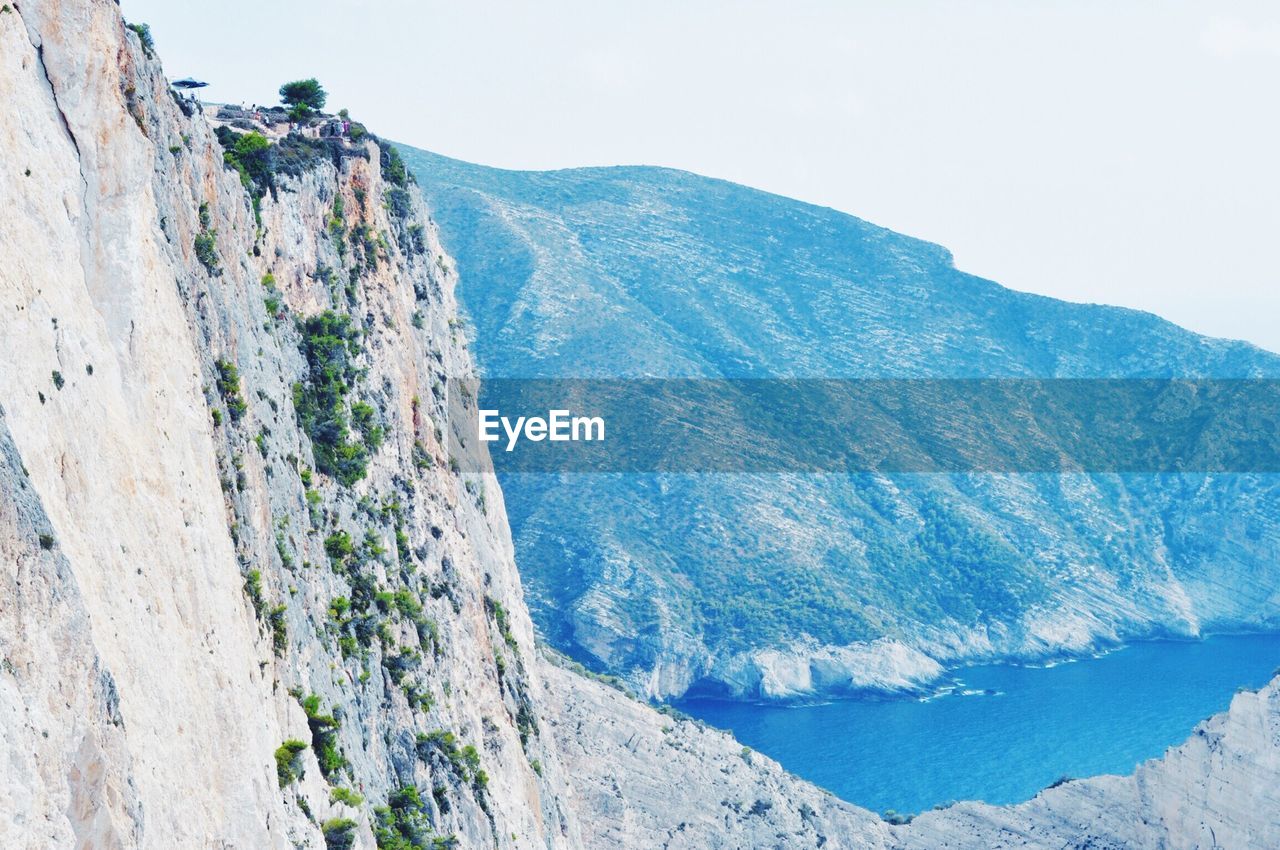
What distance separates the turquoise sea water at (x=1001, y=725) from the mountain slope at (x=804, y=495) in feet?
16.8

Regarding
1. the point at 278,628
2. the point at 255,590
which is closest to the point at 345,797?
the point at 278,628

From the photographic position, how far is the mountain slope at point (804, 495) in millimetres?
136375

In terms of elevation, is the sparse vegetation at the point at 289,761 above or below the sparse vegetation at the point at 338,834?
above

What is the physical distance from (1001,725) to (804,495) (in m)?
34.6

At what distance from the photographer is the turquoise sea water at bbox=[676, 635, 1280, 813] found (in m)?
108

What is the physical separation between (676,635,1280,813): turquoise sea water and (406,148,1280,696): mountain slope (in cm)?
512

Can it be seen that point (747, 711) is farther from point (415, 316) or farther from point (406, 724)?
point (406, 724)

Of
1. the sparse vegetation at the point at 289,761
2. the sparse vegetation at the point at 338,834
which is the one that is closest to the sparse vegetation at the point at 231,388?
the sparse vegetation at the point at 289,761

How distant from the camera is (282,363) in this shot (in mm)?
34469

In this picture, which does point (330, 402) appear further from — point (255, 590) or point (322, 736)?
point (255, 590)

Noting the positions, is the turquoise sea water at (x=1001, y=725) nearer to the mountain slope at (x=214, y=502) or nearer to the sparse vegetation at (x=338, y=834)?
the mountain slope at (x=214, y=502)

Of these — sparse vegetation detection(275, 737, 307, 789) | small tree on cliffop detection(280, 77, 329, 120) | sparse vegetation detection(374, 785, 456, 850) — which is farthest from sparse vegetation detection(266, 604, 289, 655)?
small tree on cliffop detection(280, 77, 329, 120)

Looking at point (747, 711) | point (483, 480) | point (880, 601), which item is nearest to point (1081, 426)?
point (880, 601)

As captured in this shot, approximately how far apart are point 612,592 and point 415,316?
8652 centimetres
